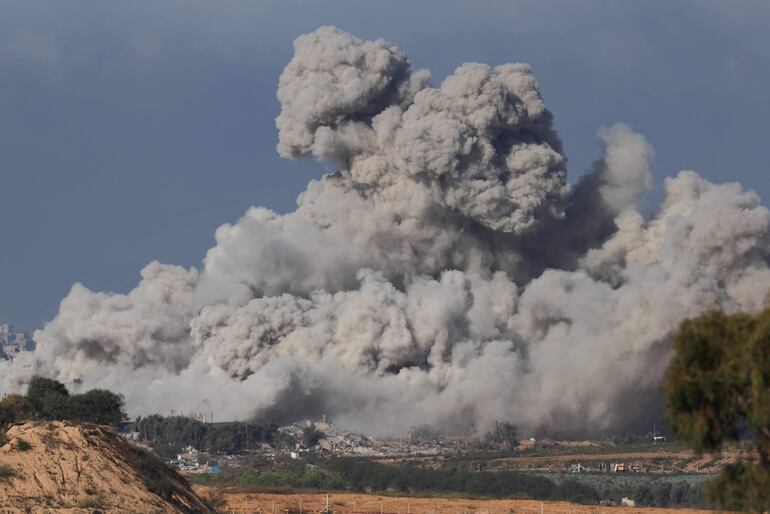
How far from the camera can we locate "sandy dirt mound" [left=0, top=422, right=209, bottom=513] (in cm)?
4141

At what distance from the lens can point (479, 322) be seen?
93.1 m

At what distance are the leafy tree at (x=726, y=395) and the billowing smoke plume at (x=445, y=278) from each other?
6243 centimetres

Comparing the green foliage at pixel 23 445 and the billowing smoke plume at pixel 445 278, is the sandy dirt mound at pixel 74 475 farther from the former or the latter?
the billowing smoke plume at pixel 445 278

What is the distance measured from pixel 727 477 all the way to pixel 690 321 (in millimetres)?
2517

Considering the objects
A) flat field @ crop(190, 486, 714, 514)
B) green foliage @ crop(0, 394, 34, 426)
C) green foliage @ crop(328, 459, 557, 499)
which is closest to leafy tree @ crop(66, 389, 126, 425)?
green foliage @ crop(0, 394, 34, 426)

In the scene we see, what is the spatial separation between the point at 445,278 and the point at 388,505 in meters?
35.7

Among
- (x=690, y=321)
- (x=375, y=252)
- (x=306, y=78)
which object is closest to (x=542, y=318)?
(x=375, y=252)

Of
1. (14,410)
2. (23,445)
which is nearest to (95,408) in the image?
(14,410)

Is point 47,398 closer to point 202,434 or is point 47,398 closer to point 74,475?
point 74,475

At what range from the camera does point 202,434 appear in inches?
3425

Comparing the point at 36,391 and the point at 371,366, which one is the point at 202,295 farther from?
the point at 36,391

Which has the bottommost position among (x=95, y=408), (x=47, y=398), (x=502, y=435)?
(x=95, y=408)

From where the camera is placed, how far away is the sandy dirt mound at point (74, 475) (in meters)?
41.4

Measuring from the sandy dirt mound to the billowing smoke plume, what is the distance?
4216 cm
